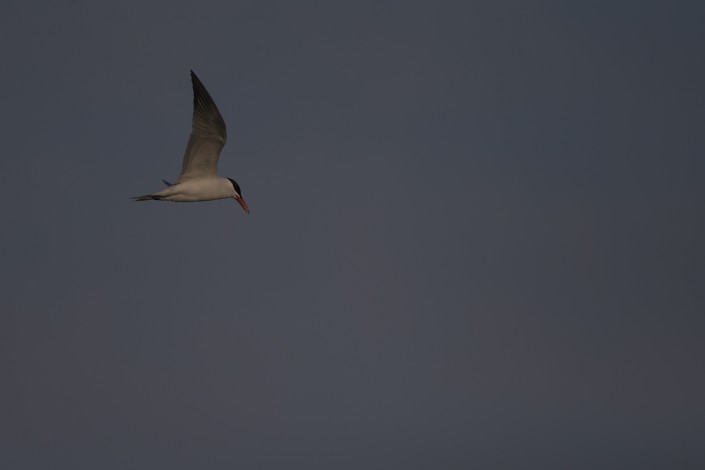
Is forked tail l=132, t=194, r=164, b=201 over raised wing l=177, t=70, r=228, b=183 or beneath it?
beneath

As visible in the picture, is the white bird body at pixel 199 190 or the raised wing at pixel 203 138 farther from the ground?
the raised wing at pixel 203 138

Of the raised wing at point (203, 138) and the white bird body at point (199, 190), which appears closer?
the raised wing at point (203, 138)

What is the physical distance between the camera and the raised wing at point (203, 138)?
28.4 m

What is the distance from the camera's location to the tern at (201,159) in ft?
93.1

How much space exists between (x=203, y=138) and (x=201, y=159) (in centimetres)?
72

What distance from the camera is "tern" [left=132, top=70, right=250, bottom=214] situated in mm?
28391

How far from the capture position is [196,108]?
28.7 m

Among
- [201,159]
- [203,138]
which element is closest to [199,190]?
[201,159]

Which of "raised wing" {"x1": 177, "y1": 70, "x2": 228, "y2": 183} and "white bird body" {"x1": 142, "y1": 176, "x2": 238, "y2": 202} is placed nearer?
"raised wing" {"x1": 177, "y1": 70, "x2": 228, "y2": 183}

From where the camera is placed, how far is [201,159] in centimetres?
2925

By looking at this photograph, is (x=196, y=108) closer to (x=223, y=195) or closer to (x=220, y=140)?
(x=220, y=140)

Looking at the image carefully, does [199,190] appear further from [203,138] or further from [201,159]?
[203,138]

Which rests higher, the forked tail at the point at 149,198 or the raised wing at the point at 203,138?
the raised wing at the point at 203,138

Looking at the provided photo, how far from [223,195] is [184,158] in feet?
5.96
